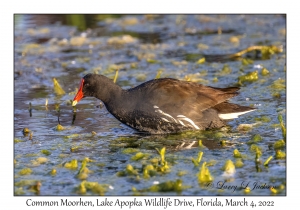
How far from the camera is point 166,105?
744 cm

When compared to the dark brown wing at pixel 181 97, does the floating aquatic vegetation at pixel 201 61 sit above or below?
above

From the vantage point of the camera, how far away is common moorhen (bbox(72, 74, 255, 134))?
7438mm

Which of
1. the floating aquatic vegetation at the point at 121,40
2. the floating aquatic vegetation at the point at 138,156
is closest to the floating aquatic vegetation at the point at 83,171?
the floating aquatic vegetation at the point at 138,156

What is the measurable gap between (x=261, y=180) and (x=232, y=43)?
7.08 m

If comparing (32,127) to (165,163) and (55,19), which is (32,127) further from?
(55,19)

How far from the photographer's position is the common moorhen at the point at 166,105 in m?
7.44

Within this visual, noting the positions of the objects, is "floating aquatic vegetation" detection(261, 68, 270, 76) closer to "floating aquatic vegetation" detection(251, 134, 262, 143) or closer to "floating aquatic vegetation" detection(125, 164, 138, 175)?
"floating aquatic vegetation" detection(251, 134, 262, 143)

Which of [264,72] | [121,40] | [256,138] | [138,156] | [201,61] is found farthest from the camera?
[121,40]

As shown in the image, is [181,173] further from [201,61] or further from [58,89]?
[201,61]

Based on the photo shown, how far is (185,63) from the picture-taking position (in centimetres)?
1125

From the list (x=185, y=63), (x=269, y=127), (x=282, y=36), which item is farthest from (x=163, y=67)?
(x=269, y=127)

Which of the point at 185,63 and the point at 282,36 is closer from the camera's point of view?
the point at 185,63

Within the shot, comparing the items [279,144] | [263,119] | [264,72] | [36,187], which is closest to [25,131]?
[36,187]

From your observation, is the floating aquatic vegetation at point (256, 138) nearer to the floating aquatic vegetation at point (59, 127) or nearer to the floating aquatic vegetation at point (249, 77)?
the floating aquatic vegetation at point (59, 127)
